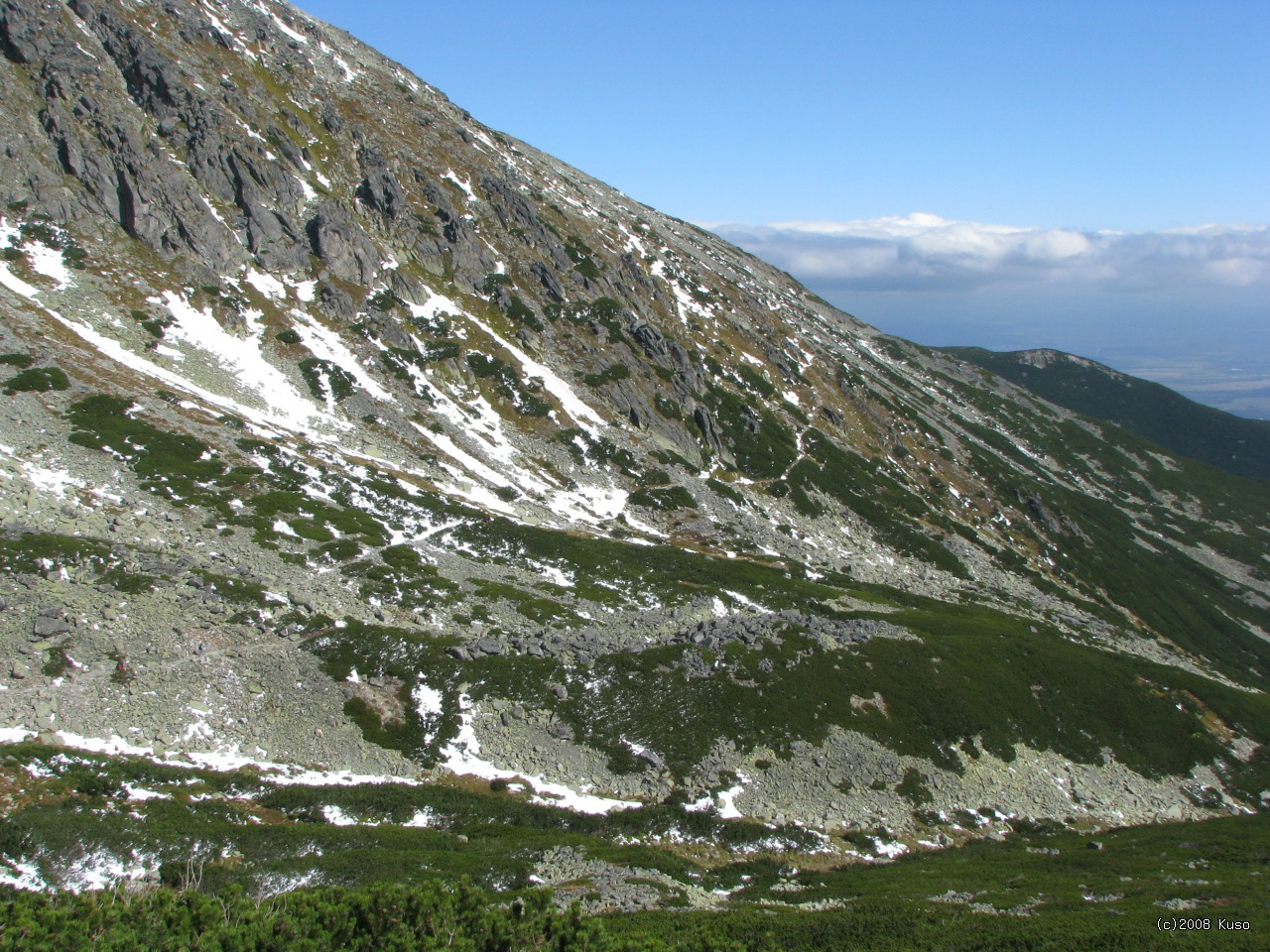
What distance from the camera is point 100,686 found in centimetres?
3322

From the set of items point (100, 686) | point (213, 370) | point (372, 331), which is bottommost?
point (100, 686)

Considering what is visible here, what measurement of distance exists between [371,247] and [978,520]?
380ft

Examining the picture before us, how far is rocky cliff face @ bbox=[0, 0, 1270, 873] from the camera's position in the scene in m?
39.8

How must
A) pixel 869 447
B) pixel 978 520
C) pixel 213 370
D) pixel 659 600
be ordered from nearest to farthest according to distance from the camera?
pixel 659 600
pixel 213 370
pixel 978 520
pixel 869 447

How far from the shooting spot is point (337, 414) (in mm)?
79562

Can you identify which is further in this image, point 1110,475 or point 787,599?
point 1110,475

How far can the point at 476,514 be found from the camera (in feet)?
228

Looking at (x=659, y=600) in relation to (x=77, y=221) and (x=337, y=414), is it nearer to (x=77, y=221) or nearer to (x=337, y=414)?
(x=337, y=414)

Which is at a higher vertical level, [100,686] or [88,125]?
[88,125]

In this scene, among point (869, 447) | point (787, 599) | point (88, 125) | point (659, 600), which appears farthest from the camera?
point (869, 447)

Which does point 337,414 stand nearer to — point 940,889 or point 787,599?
point 787,599

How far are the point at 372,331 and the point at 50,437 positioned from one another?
4798cm

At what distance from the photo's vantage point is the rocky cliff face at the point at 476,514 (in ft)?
131

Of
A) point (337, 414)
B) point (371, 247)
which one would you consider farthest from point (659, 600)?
point (371, 247)
